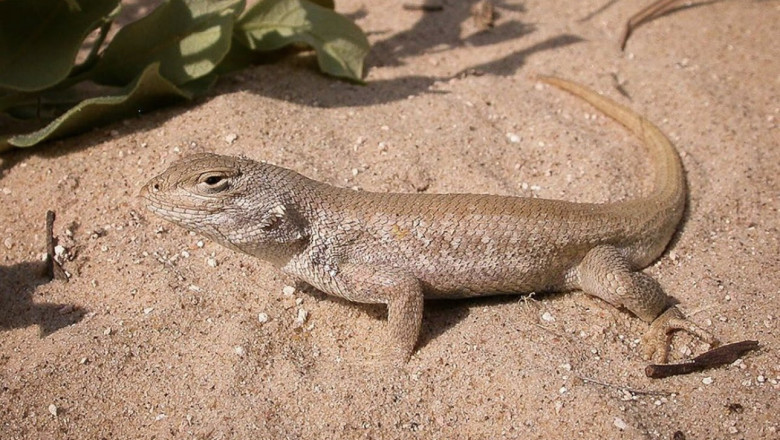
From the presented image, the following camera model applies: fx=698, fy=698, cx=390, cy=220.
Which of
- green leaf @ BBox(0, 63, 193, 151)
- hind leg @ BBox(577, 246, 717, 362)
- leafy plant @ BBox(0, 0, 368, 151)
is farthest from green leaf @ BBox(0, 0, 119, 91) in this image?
hind leg @ BBox(577, 246, 717, 362)

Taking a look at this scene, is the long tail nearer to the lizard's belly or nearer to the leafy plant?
the lizard's belly

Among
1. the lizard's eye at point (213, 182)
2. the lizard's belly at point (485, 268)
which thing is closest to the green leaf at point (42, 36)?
the lizard's eye at point (213, 182)

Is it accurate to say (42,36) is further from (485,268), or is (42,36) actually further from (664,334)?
(664,334)

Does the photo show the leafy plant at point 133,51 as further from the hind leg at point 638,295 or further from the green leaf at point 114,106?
the hind leg at point 638,295

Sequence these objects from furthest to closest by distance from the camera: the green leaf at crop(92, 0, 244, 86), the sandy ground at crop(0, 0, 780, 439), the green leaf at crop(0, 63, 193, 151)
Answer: the green leaf at crop(92, 0, 244, 86), the green leaf at crop(0, 63, 193, 151), the sandy ground at crop(0, 0, 780, 439)

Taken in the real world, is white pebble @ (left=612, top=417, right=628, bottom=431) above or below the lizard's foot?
above

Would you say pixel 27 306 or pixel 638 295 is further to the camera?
pixel 27 306

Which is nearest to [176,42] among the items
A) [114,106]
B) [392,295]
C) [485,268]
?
[114,106]
